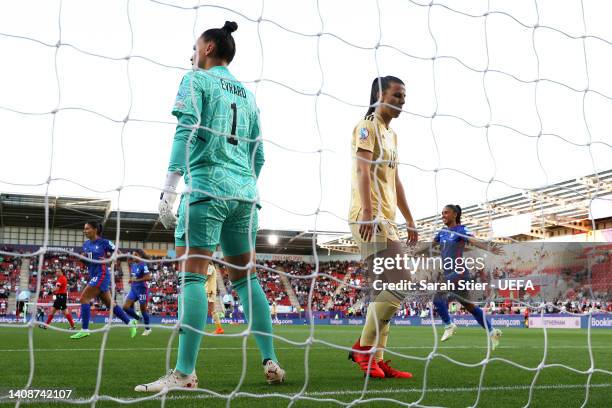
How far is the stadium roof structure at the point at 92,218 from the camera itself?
27242 mm

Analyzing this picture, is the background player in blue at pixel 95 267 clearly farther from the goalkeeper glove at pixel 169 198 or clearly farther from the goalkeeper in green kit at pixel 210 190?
the goalkeeper glove at pixel 169 198

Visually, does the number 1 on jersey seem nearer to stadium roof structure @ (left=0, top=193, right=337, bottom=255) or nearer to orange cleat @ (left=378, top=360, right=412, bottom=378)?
orange cleat @ (left=378, top=360, right=412, bottom=378)

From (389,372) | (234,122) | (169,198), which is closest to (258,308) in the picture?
(169,198)

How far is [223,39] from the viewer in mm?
2930

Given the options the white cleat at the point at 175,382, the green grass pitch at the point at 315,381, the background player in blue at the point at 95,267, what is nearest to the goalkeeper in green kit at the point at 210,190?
the white cleat at the point at 175,382

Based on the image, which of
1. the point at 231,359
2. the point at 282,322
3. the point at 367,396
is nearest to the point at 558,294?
the point at 282,322

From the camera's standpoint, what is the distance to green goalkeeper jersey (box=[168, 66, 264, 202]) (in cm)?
260

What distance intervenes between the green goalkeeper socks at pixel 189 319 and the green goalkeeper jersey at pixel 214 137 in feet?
1.32

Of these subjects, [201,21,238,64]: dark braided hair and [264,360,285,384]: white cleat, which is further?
[264,360,285,384]: white cleat

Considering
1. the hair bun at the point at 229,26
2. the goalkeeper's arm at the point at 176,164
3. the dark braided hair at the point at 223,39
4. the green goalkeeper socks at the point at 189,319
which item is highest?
the hair bun at the point at 229,26

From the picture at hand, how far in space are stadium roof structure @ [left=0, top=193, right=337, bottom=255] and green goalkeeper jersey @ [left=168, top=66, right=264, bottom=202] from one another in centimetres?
2202

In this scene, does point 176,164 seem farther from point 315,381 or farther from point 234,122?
point 315,381

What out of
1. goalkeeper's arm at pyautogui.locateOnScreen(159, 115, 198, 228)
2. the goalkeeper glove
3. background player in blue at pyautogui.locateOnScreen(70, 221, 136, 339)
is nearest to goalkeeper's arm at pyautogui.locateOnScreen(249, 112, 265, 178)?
goalkeeper's arm at pyautogui.locateOnScreen(159, 115, 198, 228)

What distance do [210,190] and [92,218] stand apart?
29.6m
